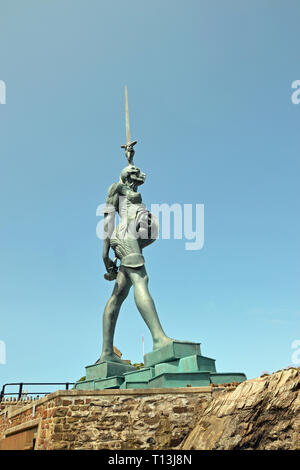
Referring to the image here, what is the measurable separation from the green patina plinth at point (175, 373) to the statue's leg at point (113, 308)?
3.44 feet

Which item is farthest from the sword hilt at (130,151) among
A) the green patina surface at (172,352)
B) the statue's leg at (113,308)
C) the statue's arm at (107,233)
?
the green patina surface at (172,352)

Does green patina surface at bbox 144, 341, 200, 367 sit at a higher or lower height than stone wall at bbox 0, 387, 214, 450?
higher

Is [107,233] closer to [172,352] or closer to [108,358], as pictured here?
[108,358]

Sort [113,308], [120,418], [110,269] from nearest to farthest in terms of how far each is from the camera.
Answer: [120,418] → [113,308] → [110,269]

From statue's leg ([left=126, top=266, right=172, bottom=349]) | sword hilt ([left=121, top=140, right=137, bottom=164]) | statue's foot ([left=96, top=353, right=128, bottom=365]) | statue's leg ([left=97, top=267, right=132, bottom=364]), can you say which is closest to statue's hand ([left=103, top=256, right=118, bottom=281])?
statue's leg ([left=97, top=267, right=132, bottom=364])

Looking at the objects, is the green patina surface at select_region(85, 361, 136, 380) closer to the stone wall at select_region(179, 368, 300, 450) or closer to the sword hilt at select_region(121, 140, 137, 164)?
the stone wall at select_region(179, 368, 300, 450)

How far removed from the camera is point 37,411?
7.62m

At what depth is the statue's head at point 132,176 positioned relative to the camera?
997cm

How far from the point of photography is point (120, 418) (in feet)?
22.1

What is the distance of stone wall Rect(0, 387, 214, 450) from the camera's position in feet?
21.4

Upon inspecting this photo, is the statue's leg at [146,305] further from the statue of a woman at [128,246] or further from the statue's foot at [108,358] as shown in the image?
the statue's foot at [108,358]

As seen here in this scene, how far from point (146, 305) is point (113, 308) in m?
1.33

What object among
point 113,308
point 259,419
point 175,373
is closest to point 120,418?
point 175,373
